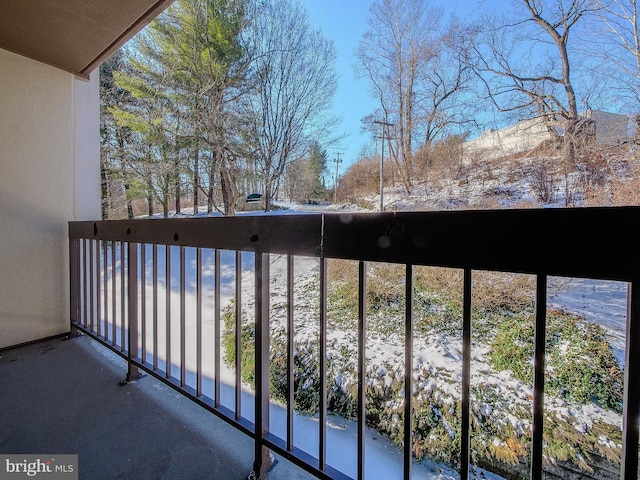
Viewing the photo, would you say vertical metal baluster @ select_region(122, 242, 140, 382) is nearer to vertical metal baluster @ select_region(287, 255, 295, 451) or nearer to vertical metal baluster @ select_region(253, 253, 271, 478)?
vertical metal baluster @ select_region(253, 253, 271, 478)

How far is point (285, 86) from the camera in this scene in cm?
Result: 774

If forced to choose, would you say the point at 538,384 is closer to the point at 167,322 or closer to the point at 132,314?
the point at 167,322

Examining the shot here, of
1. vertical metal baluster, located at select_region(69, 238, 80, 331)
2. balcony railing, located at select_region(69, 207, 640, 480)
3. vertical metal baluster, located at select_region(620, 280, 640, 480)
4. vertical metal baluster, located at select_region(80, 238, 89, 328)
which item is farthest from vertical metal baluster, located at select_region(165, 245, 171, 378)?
vertical metal baluster, located at select_region(620, 280, 640, 480)

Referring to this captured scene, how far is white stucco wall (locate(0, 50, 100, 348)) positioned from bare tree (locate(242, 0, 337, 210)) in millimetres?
5535

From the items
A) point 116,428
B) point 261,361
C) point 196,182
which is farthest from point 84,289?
point 196,182

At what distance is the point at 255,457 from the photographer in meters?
1.07

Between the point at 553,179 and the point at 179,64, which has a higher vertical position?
the point at 179,64

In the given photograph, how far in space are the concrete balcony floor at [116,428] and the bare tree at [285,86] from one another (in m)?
6.73

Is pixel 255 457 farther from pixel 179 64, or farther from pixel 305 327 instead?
pixel 179 64

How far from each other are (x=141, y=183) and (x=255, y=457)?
8411mm

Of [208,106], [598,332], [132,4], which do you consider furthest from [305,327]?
[208,106]

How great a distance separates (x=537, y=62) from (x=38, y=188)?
294 inches

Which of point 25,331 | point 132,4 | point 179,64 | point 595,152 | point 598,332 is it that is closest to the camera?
point 132,4

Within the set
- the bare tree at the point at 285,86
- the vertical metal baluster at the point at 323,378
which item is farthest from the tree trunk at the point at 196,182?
the vertical metal baluster at the point at 323,378
